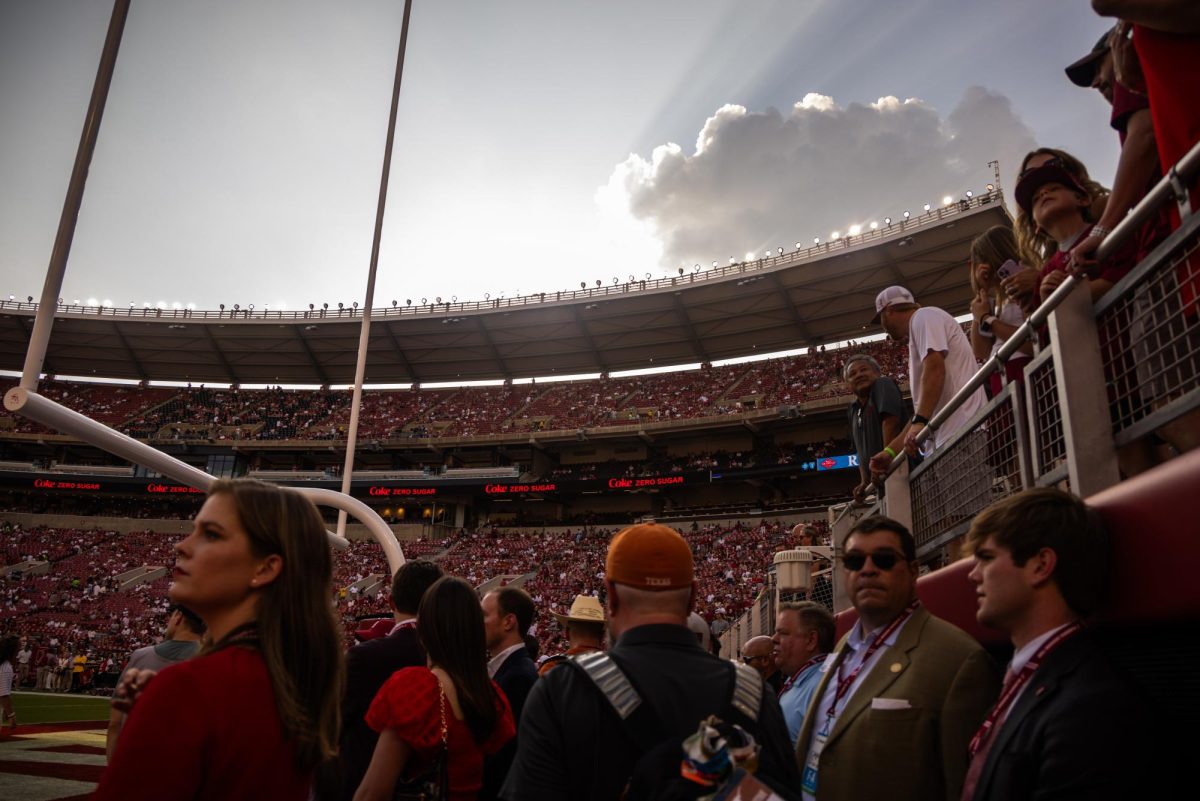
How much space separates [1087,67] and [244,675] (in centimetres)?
341

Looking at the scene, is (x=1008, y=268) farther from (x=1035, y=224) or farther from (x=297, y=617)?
(x=297, y=617)

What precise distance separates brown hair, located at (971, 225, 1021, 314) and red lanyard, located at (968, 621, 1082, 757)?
2269 millimetres

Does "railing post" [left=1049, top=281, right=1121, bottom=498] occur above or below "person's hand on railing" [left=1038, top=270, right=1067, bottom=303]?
below

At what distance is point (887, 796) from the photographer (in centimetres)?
214

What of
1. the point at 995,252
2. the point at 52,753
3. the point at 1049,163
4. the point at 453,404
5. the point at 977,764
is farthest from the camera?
the point at 453,404

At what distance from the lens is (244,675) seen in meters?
1.51

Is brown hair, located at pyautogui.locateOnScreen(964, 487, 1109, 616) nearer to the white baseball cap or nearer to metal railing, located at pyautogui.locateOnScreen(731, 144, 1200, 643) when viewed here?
metal railing, located at pyautogui.locateOnScreen(731, 144, 1200, 643)

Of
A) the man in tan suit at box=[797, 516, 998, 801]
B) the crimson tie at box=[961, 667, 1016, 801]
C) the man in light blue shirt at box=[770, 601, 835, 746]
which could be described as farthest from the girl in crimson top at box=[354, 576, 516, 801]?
the man in light blue shirt at box=[770, 601, 835, 746]

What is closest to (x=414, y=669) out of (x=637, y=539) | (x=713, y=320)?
(x=637, y=539)

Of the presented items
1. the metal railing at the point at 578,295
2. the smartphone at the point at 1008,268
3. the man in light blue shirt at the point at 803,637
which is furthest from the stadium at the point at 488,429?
the smartphone at the point at 1008,268

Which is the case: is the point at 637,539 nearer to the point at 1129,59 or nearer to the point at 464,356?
the point at 1129,59

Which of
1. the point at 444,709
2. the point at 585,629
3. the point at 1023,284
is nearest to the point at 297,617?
the point at 444,709

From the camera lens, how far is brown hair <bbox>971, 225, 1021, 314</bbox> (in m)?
3.61

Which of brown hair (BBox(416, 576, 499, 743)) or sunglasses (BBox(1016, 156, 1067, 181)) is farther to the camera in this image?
sunglasses (BBox(1016, 156, 1067, 181))
